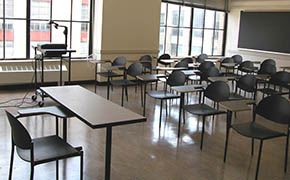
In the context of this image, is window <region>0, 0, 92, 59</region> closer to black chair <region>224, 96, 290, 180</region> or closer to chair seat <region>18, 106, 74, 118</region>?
chair seat <region>18, 106, 74, 118</region>

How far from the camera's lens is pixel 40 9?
7430mm

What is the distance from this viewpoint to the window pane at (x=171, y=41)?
376 inches

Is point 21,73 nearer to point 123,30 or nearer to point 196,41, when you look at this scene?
point 123,30

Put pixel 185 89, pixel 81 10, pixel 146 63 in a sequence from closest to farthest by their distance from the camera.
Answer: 1. pixel 185 89
2. pixel 146 63
3. pixel 81 10

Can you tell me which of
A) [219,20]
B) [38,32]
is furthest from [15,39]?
[219,20]

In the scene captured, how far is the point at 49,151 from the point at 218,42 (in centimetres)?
886

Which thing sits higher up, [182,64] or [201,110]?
[182,64]

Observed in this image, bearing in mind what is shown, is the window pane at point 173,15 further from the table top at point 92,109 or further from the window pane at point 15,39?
the table top at point 92,109

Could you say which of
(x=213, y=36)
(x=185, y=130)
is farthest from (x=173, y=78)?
(x=213, y=36)

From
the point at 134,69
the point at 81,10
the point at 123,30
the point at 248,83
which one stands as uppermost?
the point at 81,10

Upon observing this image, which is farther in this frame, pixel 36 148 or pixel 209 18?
pixel 209 18

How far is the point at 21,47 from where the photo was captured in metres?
7.39

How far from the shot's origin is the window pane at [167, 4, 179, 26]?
9.41 metres

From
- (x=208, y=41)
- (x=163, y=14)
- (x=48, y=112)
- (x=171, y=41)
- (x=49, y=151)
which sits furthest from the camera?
(x=208, y=41)
